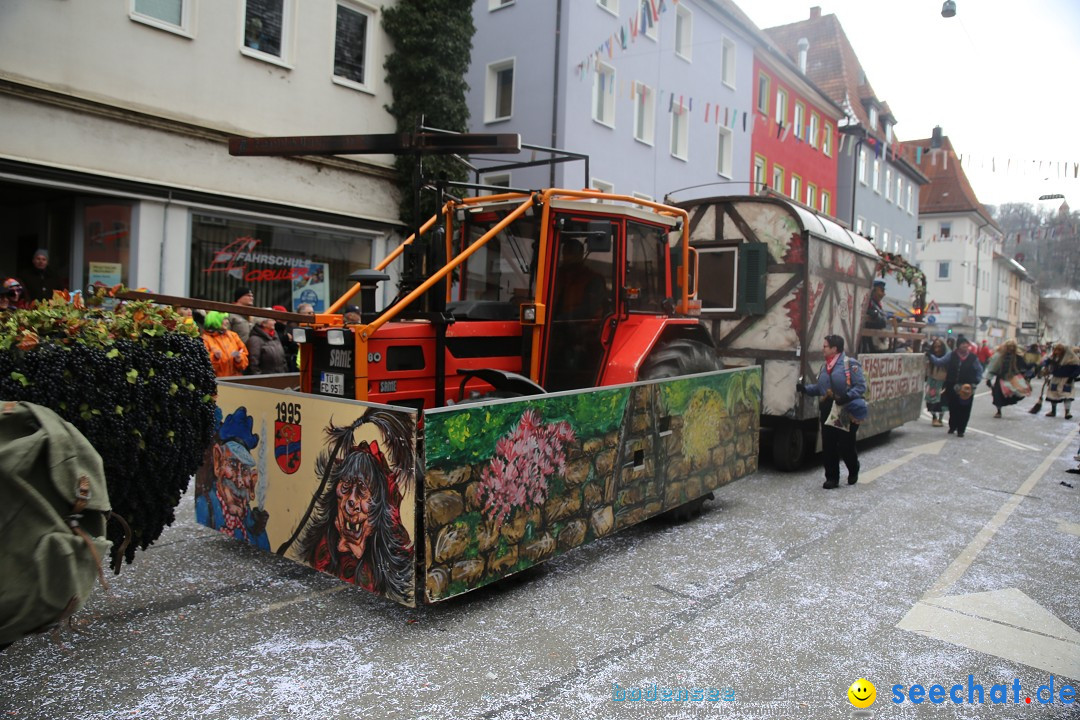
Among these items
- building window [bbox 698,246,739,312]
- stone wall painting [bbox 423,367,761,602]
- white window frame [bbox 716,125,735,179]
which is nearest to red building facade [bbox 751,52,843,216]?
white window frame [bbox 716,125,735,179]

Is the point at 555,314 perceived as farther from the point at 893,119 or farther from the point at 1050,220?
the point at 893,119

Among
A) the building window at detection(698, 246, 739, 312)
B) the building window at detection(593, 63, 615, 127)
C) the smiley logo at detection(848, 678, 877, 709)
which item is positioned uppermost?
the building window at detection(593, 63, 615, 127)

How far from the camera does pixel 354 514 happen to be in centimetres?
422

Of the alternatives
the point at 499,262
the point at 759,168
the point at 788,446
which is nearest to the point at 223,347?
the point at 499,262

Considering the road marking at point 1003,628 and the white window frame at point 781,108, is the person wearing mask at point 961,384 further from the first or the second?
the white window frame at point 781,108

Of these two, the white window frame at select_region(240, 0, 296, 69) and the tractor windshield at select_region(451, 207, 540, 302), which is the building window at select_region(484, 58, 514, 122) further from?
the tractor windshield at select_region(451, 207, 540, 302)

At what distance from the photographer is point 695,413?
20.9 ft

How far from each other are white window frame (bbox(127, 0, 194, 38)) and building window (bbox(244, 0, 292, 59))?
98 cm

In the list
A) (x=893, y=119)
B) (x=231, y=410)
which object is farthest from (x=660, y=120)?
(x=893, y=119)

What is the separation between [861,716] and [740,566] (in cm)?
205

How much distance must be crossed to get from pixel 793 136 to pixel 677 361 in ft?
89.7

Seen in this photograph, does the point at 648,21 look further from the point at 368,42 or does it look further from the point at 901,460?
the point at 901,460

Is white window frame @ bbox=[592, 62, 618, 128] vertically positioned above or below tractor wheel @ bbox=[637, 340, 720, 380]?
above

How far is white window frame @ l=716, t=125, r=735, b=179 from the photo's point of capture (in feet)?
84.9
